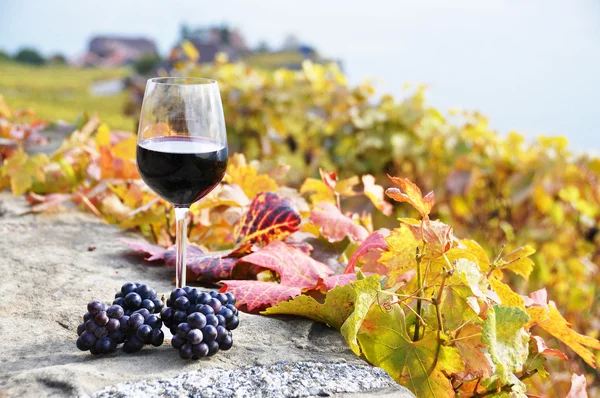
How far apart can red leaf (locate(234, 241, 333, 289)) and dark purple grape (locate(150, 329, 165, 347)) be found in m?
0.31

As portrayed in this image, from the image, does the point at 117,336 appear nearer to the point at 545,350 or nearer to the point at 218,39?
the point at 545,350

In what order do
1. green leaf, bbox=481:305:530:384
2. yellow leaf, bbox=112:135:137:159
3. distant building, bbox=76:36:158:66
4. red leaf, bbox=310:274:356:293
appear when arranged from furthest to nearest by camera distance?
1. distant building, bbox=76:36:158:66
2. yellow leaf, bbox=112:135:137:159
3. red leaf, bbox=310:274:356:293
4. green leaf, bbox=481:305:530:384

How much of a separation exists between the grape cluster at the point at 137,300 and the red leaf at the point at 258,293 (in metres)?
0.16

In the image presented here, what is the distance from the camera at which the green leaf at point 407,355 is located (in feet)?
3.84

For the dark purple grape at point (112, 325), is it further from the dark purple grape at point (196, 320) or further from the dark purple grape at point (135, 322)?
the dark purple grape at point (196, 320)

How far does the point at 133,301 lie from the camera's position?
1.27 m

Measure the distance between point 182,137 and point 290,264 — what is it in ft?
1.22

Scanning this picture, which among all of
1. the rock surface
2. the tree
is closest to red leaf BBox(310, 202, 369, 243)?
the rock surface

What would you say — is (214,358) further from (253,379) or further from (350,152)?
(350,152)

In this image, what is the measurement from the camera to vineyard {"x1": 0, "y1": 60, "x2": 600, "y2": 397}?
1182mm

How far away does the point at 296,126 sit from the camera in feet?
14.7

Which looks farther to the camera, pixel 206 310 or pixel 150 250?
pixel 150 250

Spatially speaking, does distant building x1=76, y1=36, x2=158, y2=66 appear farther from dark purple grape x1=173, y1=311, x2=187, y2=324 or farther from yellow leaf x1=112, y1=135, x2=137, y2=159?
dark purple grape x1=173, y1=311, x2=187, y2=324

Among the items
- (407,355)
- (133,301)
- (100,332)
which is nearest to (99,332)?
(100,332)
